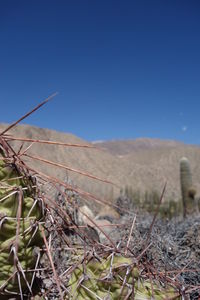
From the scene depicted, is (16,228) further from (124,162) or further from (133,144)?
(133,144)

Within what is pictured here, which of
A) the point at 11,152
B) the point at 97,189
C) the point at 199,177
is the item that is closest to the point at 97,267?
the point at 11,152

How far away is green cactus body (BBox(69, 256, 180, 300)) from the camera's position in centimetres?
149

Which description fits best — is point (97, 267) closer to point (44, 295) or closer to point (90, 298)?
point (90, 298)

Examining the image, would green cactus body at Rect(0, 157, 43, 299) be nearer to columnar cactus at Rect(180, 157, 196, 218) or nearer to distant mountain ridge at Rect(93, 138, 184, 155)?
columnar cactus at Rect(180, 157, 196, 218)

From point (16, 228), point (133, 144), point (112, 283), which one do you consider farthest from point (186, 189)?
point (133, 144)

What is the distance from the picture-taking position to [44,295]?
1.66 metres

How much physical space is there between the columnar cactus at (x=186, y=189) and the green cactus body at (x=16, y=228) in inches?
379

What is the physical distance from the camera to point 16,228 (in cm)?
149

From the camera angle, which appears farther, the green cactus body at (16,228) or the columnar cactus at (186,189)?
the columnar cactus at (186,189)

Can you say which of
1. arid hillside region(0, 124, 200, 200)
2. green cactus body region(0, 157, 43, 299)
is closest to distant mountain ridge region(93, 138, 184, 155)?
arid hillside region(0, 124, 200, 200)

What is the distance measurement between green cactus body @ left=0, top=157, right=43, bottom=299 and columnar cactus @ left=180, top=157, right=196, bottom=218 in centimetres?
962

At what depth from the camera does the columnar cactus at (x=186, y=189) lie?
454 inches

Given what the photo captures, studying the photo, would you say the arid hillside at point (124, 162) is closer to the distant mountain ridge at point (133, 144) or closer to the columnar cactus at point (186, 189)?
the columnar cactus at point (186, 189)

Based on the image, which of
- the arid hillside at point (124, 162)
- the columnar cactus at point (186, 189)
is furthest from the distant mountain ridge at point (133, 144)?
the columnar cactus at point (186, 189)
